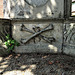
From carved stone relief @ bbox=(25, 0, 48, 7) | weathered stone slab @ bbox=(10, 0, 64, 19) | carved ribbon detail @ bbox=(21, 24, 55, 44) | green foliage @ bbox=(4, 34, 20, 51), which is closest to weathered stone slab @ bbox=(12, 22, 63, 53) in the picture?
carved ribbon detail @ bbox=(21, 24, 55, 44)

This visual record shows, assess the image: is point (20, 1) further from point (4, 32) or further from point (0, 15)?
point (0, 15)

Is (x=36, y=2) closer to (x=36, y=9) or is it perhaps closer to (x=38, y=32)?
(x=36, y=9)

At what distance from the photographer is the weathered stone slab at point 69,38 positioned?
2.77 metres

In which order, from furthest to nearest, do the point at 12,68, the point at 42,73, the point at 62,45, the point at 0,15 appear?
the point at 0,15, the point at 62,45, the point at 12,68, the point at 42,73

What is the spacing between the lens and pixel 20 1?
3006 mm

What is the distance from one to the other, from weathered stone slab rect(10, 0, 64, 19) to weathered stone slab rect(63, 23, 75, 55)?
469 mm

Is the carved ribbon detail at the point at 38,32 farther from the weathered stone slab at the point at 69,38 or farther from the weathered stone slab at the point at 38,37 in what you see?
the weathered stone slab at the point at 69,38

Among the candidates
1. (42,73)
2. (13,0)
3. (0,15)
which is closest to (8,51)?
(42,73)

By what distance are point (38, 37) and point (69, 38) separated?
1.09m

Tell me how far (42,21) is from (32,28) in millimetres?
448

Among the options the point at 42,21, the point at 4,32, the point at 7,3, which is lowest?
the point at 4,32

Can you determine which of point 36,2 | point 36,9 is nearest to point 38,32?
point 36,9

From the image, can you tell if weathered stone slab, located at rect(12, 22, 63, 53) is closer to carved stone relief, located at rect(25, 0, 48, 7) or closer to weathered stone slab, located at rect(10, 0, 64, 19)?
weathered stone slab, located at rect(10, 0, 64, 19)

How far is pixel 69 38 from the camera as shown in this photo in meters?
2.83
